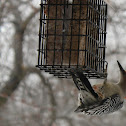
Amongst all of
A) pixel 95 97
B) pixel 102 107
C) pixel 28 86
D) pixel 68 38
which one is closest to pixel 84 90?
pixel 95 97

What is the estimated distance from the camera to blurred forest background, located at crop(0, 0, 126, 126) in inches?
493

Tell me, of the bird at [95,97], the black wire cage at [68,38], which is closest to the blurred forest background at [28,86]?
Result: the bird at [95,97]

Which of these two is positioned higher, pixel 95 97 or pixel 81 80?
pixel 81 80

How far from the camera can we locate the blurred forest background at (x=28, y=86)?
12516 mm

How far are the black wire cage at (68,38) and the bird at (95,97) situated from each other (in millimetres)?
129

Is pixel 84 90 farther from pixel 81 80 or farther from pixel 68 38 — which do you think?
pixel 68 38

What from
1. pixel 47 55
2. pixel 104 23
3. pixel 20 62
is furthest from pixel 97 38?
pixel 20 62

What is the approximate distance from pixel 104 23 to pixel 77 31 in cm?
64

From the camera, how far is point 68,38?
4.93 m

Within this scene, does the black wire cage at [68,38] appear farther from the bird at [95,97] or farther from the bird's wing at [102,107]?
the bird's wing at [102,107]

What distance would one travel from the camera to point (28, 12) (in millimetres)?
12844

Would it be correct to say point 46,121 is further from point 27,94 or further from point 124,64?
point 124,64

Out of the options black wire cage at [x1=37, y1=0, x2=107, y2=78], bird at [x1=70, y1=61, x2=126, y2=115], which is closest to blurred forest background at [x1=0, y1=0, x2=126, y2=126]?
bird at [x1=70, y1=61, x2=126, y2=115]

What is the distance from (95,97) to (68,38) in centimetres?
79
